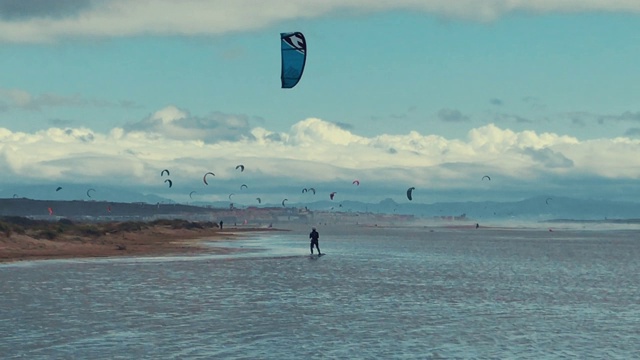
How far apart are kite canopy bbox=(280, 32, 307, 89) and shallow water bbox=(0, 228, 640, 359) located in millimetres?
7765

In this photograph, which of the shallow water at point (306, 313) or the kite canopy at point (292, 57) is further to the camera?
the kite canopy at point (292, 57)

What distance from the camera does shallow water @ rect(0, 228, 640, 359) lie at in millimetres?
19125

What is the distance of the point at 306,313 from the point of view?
25656mm

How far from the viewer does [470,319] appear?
81.4 feet

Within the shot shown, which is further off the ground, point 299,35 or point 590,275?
point 299,35

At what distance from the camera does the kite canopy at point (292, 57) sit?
30750 mm

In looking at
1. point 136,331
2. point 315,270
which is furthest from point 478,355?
point 315,270

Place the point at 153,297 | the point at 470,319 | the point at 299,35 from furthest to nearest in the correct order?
the point at 299,35
the point at 153,297
the point at 470,319

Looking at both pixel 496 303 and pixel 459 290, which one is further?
pixel 459 290

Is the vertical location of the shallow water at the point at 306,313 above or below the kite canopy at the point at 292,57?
below

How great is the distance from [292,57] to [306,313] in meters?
10.9

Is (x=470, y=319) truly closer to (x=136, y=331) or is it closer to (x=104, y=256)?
(x=136, y=331)

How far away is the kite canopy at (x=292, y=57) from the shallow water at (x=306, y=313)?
7.77 m

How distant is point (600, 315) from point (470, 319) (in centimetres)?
449
